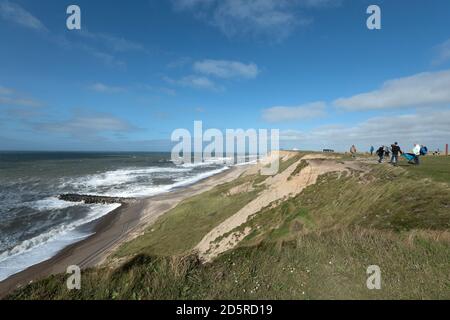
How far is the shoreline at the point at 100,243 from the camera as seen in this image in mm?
15141

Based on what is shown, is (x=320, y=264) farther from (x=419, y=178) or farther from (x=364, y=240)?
(x=419, y=178)

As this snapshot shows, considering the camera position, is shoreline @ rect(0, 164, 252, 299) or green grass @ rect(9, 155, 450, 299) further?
shoreline @ rect(0, 164, 252, 299)

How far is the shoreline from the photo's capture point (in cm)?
1514

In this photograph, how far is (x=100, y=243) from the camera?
19984 millimetres

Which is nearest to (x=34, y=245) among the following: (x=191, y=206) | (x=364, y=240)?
(x=191, y=206)

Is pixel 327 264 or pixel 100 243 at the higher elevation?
pixel 327 264

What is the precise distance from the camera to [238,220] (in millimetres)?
16672

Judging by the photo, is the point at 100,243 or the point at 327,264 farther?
the point at 100,243

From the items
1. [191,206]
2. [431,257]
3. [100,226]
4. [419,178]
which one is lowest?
[100,226]

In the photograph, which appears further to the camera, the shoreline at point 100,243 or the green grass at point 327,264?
the shoreline at point 100,243

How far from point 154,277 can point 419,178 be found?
13.9 m

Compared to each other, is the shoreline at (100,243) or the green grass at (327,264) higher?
the green grass at (327,264)

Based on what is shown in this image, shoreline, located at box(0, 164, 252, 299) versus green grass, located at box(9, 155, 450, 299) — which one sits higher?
green grass, located at box(9, 155, 450, 299)

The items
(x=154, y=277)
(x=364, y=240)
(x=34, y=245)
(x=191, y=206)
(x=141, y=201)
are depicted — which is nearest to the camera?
(x=154, y=277)
